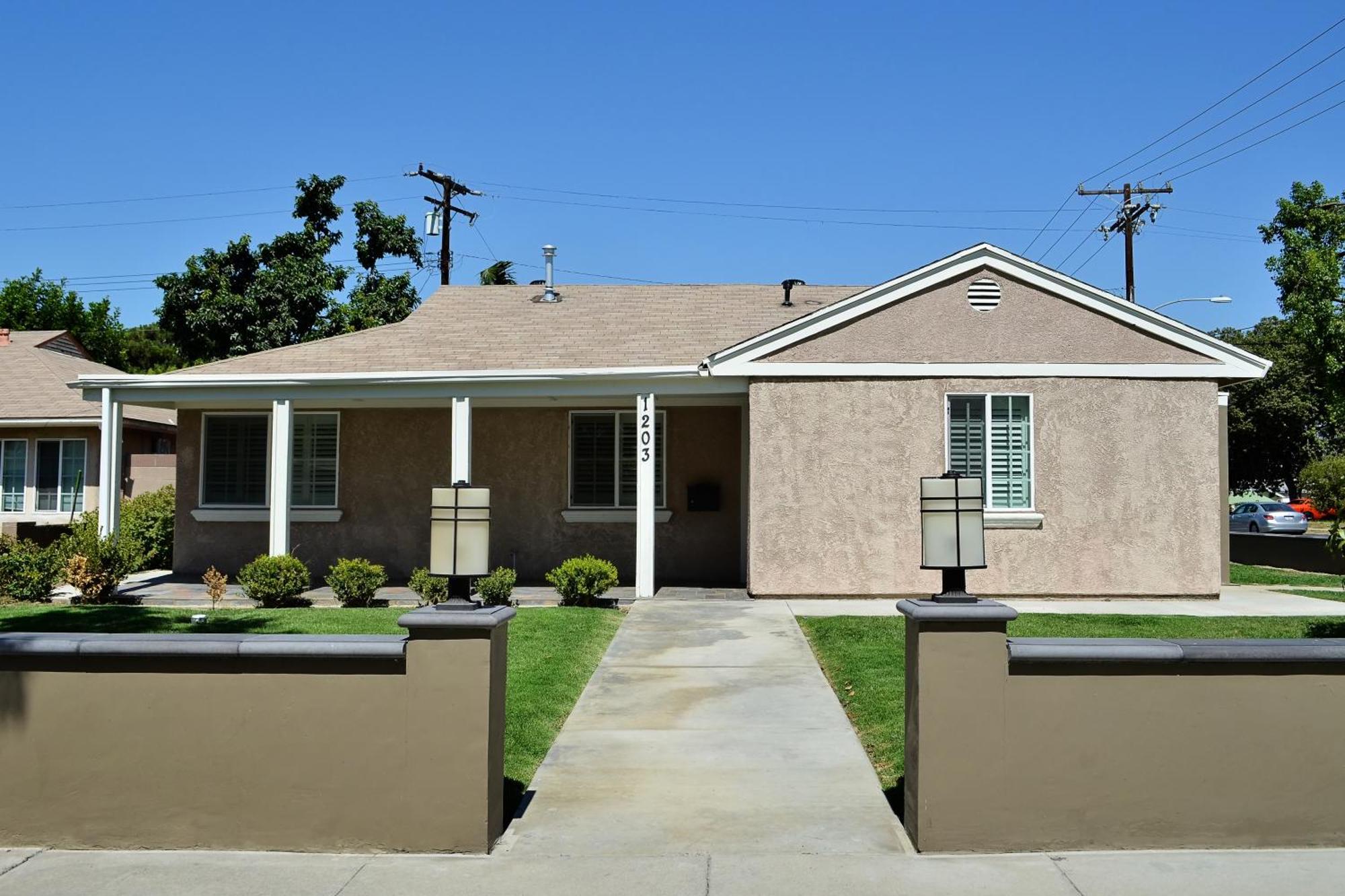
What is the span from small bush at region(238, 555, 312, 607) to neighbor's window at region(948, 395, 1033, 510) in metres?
8.58

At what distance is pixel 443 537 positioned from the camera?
571 cm

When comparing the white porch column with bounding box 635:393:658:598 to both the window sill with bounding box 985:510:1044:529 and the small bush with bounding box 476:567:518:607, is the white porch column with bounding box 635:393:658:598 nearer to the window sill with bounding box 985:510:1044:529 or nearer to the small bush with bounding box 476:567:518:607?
the small bush with bounding box 476:567:518:607

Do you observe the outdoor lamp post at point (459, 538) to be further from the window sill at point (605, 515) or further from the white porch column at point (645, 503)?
the window sill at point (605, 515)

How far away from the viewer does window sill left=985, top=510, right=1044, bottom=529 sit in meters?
14.4

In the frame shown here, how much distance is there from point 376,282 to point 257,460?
17.2 m

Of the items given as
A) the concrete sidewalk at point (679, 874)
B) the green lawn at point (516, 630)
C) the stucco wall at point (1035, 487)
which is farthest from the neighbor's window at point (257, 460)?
the concrete sidewalk at point (679, 874)

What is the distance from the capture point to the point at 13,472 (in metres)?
23.5

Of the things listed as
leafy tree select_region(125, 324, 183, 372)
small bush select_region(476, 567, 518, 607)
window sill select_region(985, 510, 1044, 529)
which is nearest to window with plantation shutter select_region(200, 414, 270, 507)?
small bush select_region(476, 567, 518, 607)

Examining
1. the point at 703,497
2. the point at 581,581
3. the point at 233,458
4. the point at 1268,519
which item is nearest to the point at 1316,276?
the point at 1268,519

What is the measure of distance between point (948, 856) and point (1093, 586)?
10147mm

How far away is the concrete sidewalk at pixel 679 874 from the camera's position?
16.0 ft

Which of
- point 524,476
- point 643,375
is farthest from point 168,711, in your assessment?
point 524,476

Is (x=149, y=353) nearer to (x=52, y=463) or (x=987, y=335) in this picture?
(x=52, y=463)

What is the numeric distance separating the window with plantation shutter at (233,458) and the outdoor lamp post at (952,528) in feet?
46.2
